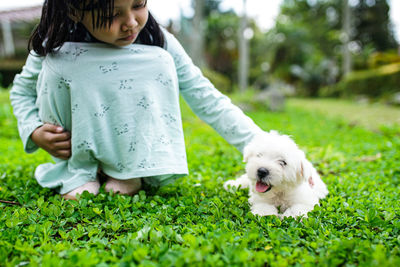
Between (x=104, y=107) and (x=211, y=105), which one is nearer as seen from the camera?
(x=104, y=107)

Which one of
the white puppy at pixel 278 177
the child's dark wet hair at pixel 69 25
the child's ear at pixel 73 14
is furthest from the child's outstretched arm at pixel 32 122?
the white puppy at pixel 278 177

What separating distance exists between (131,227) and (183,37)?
1461 centimetres

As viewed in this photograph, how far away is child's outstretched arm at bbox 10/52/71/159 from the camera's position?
2.48m

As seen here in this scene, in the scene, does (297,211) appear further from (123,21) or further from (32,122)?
(32,122)

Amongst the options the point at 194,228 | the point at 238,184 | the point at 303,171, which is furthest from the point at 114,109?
the point at 303,171

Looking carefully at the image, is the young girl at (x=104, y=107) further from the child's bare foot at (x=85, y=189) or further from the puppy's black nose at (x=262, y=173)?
the puppy's black nose at (x=262, y=173)

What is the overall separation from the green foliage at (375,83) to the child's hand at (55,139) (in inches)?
522

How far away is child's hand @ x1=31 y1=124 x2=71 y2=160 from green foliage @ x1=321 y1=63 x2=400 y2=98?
13255mm

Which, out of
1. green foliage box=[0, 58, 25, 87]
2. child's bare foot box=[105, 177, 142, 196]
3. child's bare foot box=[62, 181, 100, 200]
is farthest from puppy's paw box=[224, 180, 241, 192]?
green foliage box=[0, 58, 25, 87]

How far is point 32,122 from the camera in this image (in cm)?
260

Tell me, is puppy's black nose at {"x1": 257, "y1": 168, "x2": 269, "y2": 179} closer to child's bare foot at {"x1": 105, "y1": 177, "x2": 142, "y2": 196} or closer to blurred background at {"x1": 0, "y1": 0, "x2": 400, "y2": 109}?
child's bare foot at {"x1": 105, "y1": 177, "x2": 142, "y2": 196}

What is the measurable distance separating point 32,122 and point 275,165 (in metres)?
1.92

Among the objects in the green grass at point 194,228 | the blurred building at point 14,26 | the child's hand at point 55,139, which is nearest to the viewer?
the green grass at point 194,228

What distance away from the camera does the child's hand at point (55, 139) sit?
2.46 m
